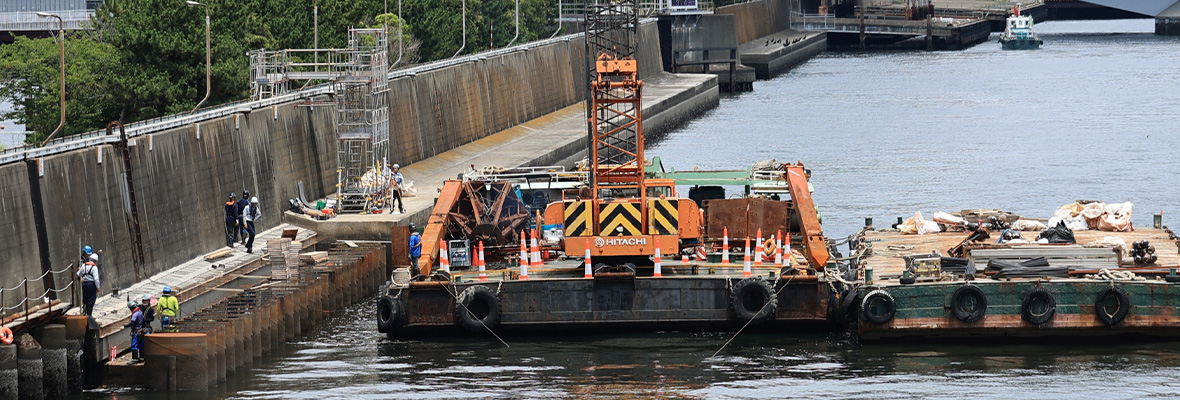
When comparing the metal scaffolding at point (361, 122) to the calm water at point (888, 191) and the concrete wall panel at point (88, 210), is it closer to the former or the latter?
the calm water at point (888, 191)

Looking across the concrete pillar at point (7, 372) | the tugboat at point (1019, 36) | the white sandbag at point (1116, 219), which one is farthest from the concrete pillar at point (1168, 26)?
the concrete pillar at point (7, 372)

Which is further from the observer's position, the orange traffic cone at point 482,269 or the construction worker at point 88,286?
the orange traffic cone at point 482,269

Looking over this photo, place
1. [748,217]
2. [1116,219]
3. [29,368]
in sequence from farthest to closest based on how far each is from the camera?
[1116,219]
[748,217]
[29,368]

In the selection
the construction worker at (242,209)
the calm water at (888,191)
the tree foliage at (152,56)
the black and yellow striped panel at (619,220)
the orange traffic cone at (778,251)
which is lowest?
the calm water at (888,191)

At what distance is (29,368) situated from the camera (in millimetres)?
26766

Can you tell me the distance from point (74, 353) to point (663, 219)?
12.0 metres

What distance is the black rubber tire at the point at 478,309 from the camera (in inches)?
1318

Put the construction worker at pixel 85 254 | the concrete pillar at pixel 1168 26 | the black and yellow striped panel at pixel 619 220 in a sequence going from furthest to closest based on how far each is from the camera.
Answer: the concrete pillar at pixel 1168 26, the black and yellow striped panel at pixel 619 220, the construction worker at pixel 85 254

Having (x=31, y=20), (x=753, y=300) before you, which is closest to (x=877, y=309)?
(x=753, y=300)

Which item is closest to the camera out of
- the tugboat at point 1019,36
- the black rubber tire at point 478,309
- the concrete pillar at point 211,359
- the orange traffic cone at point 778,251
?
the concrete pillar at point 211,359

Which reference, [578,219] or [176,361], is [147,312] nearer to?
[176,361]

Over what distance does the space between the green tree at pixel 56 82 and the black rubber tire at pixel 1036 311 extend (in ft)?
116

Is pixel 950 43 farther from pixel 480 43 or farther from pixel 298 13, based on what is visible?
pixel 298 13

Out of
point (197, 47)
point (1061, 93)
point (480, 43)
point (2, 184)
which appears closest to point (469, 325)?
point (2, 184)
